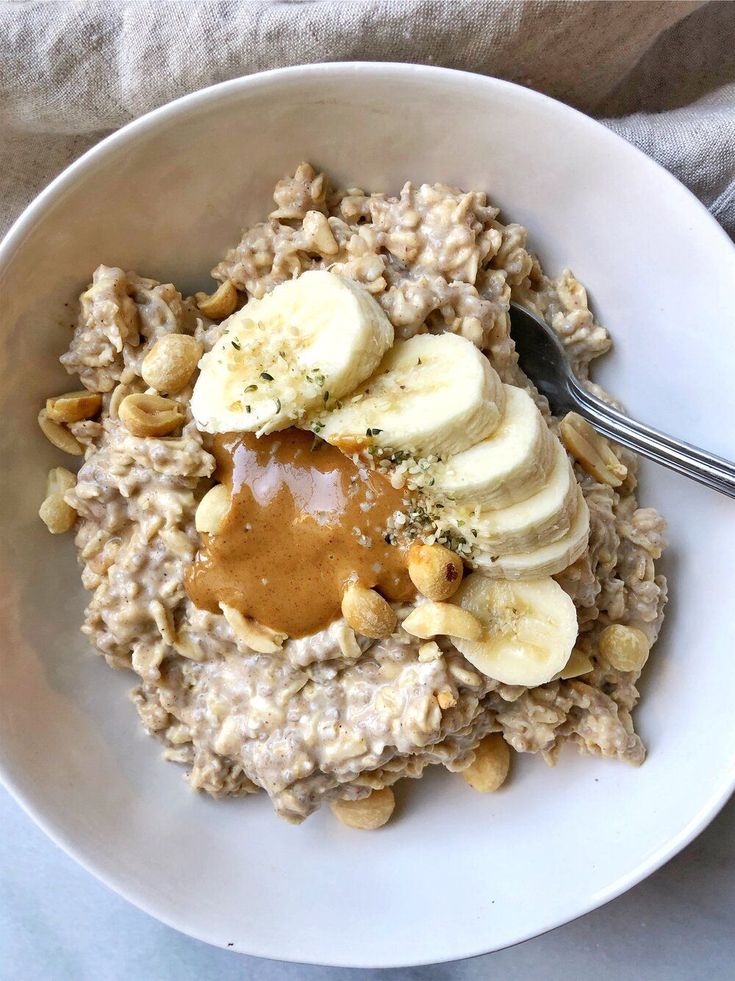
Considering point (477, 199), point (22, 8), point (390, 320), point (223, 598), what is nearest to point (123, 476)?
point (223, 598)

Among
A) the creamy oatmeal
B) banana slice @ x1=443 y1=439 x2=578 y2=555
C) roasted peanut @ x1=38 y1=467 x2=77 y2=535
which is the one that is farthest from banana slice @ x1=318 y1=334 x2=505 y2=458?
roasted peanut @ x1=38 y1=467 x2=77 y2=535

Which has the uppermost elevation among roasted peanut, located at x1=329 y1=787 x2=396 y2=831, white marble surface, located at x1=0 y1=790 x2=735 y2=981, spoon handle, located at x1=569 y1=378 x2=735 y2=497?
spoon handle, located at x1=569 y1=378 x2=735 y2=497

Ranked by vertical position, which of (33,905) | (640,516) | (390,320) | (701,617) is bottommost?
(33,905)

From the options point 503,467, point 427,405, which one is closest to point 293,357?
point 427,405

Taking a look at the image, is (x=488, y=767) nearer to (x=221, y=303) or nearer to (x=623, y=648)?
(x=623, y=648)

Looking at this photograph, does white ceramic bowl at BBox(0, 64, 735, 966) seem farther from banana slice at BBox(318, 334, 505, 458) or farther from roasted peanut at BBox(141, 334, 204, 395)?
banana slice at BBox(318, 334, 505, 458)

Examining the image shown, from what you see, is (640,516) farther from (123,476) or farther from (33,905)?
(33,905)

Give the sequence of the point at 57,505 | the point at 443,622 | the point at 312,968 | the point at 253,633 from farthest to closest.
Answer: the point at 312,968
the point at 57,505
the point at 253,633
the point at 443,622
